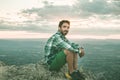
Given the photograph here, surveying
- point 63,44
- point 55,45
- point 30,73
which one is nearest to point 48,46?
point 55,45

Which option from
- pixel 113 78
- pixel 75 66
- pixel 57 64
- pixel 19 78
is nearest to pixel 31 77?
pixel 19 78

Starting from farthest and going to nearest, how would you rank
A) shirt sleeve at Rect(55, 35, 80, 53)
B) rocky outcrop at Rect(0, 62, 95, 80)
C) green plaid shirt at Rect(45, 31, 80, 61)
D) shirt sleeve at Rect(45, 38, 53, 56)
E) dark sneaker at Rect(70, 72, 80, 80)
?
rocky outcrop at Rect(0, 62, 95, 80)
shirt sleeve at Rect(45, 38, 53, 56)
green plaid shirt at Rect(45, 31, 80, 61)
dark sneaker at Rect(70, 72, 80, 80)
shirt sleeve at Rect(55, 35, 80, 53)

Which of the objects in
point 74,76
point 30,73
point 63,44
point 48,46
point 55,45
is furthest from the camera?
point 30,73

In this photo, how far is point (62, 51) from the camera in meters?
12.1

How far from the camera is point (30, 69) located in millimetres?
14156

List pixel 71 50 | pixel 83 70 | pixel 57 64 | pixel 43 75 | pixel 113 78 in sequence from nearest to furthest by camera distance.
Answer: pixel 71 50 < pixel 57 64 < pixel 43 75 < pixel 83 70 < pixel 113 78

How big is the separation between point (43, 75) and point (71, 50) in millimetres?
2532

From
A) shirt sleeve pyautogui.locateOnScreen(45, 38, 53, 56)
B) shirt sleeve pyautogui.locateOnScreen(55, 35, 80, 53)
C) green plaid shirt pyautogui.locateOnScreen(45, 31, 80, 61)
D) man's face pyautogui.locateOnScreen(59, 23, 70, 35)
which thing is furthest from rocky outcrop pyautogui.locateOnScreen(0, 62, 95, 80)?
man's face pyautogui.locateOnScreen(59, 23, 70, 35)

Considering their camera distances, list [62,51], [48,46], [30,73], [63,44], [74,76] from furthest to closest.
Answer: [30,73] → [48,46] → [63,44] → [74,76] → [62,51]

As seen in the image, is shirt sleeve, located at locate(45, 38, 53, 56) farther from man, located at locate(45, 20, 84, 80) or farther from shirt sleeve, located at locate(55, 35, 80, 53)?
shirt sleeve, located at locate(55, 35, 80, 53)

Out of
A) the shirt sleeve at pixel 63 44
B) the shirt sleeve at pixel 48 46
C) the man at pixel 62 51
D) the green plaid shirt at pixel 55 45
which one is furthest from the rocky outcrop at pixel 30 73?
the shirt sleeve at pixel 63 44

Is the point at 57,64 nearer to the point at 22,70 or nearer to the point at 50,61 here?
the point at 50,61

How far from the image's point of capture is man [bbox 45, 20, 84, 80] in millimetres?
12133

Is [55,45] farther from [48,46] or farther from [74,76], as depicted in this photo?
[74,76]
